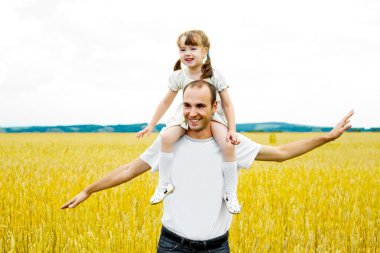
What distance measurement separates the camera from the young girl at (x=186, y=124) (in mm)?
2623

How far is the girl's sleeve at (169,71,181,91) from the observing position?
3607 millimetres

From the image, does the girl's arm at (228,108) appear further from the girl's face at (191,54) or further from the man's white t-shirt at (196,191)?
the man's white t-shirt at (196,191)

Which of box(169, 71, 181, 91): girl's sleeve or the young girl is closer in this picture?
the young girl

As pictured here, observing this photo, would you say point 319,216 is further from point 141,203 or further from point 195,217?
point 195,217

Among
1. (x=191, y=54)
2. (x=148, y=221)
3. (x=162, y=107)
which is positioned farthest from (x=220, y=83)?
(x=148, y=221)

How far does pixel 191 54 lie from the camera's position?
3420mm

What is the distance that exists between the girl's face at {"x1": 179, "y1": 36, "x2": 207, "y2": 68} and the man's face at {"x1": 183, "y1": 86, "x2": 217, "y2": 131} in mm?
1003

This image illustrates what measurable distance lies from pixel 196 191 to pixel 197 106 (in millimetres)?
510

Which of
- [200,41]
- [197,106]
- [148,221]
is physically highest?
[200,41]

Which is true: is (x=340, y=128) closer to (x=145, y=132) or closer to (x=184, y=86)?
(x=184, y=86)

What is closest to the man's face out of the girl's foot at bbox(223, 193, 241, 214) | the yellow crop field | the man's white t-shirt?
the man's white t-shirt

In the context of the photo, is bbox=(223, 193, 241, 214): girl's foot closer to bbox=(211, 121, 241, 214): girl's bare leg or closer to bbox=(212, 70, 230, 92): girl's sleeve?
bbox=(211, 121, 241, 214): girl's bare leg

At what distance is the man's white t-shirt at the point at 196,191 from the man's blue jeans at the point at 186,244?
27 mm

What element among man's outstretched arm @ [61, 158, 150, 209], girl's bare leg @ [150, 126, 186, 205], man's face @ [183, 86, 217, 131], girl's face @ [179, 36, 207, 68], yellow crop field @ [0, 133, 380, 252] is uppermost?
girl's face @ [179, 36, 207, 68]
